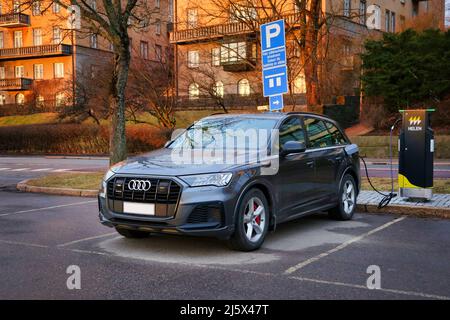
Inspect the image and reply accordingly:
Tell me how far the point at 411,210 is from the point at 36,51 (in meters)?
53.3

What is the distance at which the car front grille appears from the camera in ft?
20.3

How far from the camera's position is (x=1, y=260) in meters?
6.29

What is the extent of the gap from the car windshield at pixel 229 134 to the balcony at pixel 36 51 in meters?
49.1

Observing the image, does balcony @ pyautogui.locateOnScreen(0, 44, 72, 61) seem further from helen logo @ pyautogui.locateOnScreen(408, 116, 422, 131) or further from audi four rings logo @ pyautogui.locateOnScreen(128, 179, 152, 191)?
audi four rings logo @ pyautogui.locateOnScreen(128, 179, 152, 191)

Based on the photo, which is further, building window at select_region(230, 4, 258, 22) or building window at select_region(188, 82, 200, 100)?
building window at select_region(188, 82, 200, 100)

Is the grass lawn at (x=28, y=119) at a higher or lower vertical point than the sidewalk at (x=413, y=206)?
higher

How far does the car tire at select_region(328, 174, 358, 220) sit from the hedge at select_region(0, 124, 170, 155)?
75.5 feet

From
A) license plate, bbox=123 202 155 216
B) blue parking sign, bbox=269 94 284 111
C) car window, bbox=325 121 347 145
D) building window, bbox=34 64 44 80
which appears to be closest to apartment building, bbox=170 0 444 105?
blue parking sign, bbox=269 94 284 111

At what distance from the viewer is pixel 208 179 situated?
6.22m

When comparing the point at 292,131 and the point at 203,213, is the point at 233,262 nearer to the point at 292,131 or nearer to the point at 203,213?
the point at 203,213

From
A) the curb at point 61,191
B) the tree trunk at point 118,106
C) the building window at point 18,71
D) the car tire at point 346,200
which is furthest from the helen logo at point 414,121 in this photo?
the building window at point 18,71

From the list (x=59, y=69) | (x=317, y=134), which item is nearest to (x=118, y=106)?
(x=317, y=134)

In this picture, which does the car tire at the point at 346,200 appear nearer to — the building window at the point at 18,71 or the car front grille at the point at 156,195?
the car front grille at the point at 156,195

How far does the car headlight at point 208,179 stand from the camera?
6.20 metres
